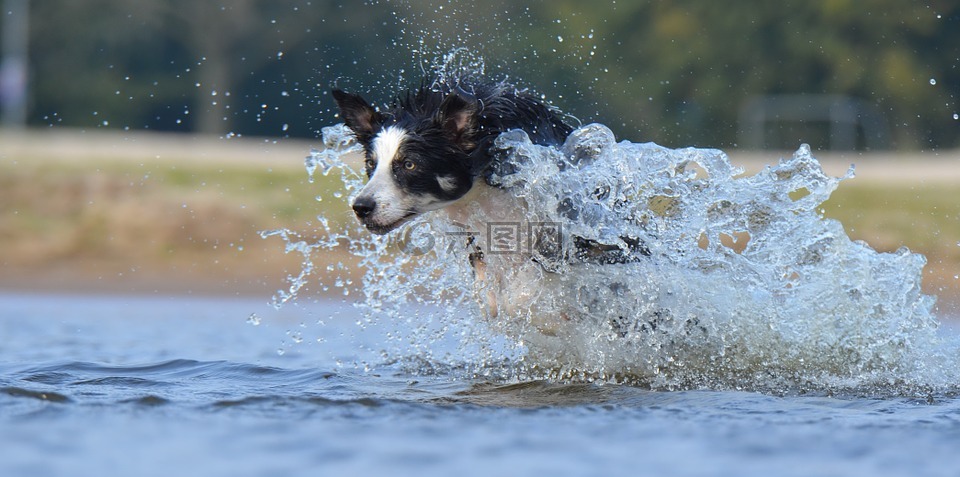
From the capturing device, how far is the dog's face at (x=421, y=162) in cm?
536

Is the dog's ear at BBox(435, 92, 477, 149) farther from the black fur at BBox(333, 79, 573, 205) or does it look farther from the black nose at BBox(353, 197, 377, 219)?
the black nose at BBox(353, 197, 377, 219)

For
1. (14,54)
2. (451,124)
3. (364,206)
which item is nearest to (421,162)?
(451,124)

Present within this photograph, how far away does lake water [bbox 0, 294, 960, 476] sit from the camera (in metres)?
4.30

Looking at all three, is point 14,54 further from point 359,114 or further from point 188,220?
point 359,114

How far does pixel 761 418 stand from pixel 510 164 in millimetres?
1550

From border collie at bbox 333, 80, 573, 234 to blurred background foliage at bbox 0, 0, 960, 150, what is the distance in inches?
419

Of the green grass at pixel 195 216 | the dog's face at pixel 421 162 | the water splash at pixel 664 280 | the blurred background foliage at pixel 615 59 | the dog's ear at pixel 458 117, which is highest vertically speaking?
the blurred background foliage at pixel 615 59

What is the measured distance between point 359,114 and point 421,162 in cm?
50

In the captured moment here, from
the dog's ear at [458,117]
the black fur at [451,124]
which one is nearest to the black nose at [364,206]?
the black fur at [451,124]

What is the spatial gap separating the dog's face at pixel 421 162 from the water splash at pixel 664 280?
0.62 feet

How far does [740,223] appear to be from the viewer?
6371 mm

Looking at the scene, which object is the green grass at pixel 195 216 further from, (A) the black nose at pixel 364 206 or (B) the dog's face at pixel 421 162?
(A) the black nose at pixel 364 206

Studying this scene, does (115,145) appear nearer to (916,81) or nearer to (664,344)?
(664,344)

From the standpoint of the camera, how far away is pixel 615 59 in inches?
1020
